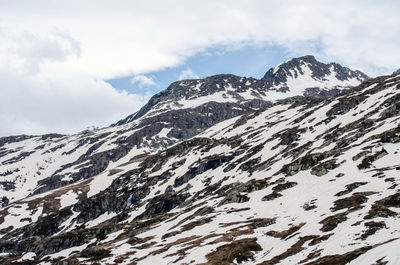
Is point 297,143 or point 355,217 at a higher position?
point 297,143

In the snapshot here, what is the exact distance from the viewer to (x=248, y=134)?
7648 inches

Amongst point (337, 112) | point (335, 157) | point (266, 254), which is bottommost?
point (266, 254)

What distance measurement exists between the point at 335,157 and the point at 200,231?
3966cm

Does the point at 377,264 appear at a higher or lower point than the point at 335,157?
lower

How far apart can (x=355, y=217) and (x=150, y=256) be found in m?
33.4

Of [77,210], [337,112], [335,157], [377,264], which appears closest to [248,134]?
[337,112]

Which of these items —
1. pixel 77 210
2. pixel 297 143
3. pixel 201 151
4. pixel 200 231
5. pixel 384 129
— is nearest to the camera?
pixel 200 231

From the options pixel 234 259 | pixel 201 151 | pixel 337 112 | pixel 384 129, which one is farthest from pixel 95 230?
pixel 337 112

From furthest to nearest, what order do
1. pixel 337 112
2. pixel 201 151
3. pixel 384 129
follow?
pixel 201 151 < pixel 337 112 < pixel 384 129

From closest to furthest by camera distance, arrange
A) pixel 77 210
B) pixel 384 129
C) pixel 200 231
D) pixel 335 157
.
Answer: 1. pixel 200 231
2. pixel 335 157
3. pixel 384 129
4. pixel 77 210

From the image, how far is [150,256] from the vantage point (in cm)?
6181

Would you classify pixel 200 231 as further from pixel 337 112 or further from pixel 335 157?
pixel 337 112

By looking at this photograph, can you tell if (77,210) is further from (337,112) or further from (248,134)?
(337,112)

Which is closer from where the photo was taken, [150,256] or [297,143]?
[150,256]
